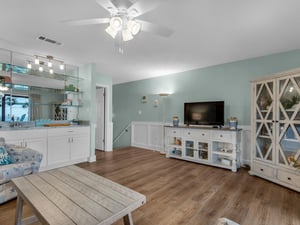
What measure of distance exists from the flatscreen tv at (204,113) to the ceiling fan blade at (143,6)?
293 centimetres

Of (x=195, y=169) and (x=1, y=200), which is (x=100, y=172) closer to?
(x=1, y=200)

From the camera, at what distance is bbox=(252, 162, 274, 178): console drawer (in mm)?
2751

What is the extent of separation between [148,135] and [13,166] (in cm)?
380

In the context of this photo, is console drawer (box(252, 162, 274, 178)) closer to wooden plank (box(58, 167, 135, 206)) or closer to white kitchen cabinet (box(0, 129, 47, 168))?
wooden plank (box(58, 167, 135, 206))

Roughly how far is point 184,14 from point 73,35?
173 centimetres

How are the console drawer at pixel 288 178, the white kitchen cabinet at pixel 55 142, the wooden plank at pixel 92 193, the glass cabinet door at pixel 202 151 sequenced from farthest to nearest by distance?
the glass cabinet door at pixel 202 151 < the white kitchen cabinet at pixel 55 142 < the console drawer at pixel 288 178 < the wooden plank at pixel 92 193

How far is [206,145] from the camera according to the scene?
3.84m

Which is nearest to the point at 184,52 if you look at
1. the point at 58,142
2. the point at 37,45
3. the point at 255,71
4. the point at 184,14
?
the point at 184,14

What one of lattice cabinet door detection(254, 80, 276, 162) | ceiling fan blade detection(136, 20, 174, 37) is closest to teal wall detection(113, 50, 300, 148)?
lattice cabinet door detection(254, 80, 276, 162)

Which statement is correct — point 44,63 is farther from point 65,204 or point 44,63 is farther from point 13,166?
point 65,204

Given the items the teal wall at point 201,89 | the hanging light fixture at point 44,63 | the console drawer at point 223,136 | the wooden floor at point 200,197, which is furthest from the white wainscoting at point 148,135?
the hanging light fixture at point 44,63

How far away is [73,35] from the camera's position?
8.30 ft

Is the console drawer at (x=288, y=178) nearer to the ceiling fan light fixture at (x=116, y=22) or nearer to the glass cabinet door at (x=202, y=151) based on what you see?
the glass cabinet door at (x=202, y=151)

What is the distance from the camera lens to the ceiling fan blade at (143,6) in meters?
1.37
